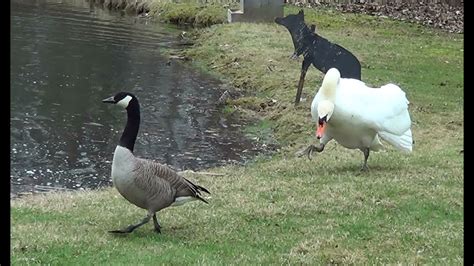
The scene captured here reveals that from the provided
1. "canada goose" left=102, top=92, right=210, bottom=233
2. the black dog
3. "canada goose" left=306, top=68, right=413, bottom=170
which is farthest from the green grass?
the black dog

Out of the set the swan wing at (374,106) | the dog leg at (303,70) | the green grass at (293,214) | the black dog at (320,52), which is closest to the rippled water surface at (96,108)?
the green grass at (293,214)

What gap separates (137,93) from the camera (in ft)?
55.4

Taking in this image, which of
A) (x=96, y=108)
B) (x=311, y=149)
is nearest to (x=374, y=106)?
(x=311, y=149)

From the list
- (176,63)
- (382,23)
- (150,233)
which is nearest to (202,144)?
(150,233)

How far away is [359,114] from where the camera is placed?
9281mm

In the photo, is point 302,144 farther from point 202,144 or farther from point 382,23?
point 382,23

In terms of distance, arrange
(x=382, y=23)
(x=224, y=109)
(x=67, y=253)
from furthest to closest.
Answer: (x=382, y=23)
(x=224, y=109)
(x=67, y=253)

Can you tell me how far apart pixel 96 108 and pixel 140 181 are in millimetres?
8785

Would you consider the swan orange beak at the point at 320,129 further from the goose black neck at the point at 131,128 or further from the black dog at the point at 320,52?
the goose black neck at the point at 131,128

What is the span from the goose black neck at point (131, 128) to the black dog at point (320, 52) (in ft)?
18.0

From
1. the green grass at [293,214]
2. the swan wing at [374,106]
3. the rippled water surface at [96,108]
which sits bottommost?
the rippled water surface at [96,108]

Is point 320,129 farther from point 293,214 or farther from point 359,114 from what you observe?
point 293,214

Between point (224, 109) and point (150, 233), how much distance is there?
29.2 ft

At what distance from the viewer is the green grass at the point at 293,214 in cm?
643
